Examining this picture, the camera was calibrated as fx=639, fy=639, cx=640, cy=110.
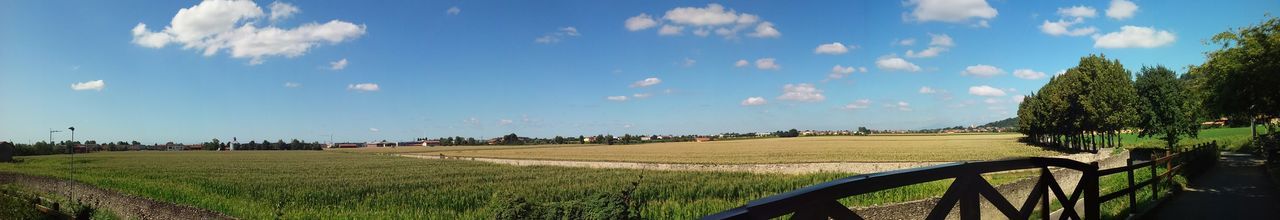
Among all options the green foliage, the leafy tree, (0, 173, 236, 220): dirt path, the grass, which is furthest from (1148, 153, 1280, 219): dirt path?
the leafy tree

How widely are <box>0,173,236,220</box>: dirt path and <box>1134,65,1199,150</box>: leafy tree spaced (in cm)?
5903

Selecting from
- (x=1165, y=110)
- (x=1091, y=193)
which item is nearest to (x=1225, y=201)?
(x=1091, y=193)

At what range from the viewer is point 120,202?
23672 millimetres

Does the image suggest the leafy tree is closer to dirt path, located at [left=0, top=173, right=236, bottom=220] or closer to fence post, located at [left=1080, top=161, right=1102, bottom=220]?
fence post, located at [left=1080, top=161, right=1102, bottom=220]

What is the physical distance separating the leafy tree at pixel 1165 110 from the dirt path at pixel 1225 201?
132 ft

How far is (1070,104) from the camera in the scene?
5109 centimetres

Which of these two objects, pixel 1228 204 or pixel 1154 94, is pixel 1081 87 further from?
pixel 1228 204

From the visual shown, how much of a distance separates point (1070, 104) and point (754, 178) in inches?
1390

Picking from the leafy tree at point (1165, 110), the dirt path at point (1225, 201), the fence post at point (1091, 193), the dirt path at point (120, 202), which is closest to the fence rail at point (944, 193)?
the fence post at point (1091, 193)

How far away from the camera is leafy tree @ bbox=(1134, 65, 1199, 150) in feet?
159

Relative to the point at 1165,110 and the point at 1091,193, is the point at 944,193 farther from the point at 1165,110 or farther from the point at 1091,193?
the point at 1165,110

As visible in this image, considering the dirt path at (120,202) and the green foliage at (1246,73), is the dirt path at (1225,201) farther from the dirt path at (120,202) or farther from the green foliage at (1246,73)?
the dirt path at (120,202)

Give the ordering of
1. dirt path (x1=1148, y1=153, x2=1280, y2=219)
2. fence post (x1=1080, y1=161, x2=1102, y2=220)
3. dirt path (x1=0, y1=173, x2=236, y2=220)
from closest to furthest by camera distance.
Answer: fence post (x1=1080, y1=161, x2=1102, y2=220), dirt path (x1=1148, y1=153, x2=1280, y2=219), dirt path (x1=0, y1=173, x2=236, y2=220)

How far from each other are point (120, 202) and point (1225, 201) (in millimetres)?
32220
